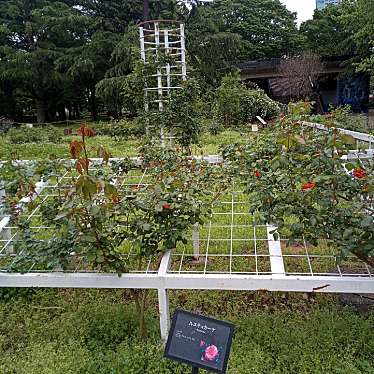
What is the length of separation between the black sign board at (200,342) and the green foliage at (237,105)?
10350 mm

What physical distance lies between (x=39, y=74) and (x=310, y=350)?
18.9 meters

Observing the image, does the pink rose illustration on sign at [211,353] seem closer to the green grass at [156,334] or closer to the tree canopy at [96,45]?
the green grass at [156,334]

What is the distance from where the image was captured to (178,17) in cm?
1727

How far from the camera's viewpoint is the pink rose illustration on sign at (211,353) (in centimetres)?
139

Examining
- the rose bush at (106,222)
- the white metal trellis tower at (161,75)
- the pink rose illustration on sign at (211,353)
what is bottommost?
the pink rose illustration on sign at (211,353)

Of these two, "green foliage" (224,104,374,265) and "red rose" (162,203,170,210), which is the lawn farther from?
"red rose" (162,203,170,210)

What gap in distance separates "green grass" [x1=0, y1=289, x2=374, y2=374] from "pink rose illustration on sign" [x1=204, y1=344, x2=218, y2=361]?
0.56 metres

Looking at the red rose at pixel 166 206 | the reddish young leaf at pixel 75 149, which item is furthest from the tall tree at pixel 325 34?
the reddish young leaf at pixel 75 149

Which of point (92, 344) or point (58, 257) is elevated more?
point (58, 257)

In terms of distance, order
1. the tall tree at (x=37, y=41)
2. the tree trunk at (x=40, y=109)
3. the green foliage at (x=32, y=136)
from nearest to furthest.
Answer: the green foliage at (x=32, y=136) → the tall tree at (x=37, y=41) → the tree trunk at (x=40, y=109)

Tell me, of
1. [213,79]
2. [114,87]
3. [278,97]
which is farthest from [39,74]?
[278,97]

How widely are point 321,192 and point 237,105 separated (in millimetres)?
10163

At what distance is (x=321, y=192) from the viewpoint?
192cm

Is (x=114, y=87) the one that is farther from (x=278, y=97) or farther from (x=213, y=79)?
(x=278, y=97)
